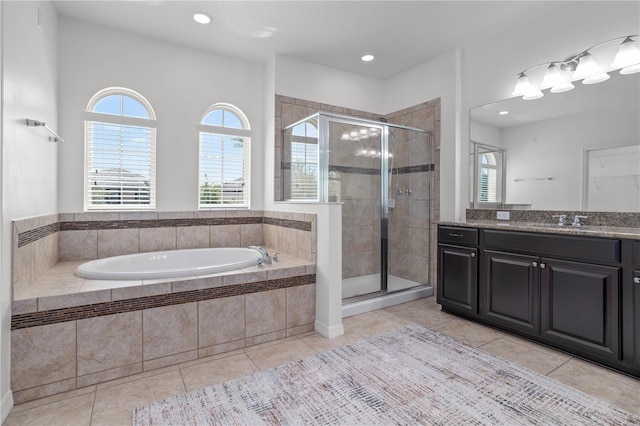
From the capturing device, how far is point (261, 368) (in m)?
2.11

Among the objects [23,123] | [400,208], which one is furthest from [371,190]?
[23,123]

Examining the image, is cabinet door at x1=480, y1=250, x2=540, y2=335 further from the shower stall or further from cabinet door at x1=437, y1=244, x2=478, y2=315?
the shower stall

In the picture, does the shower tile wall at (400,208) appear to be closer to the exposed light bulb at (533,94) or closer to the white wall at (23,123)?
the exposed light bulb at (533,94)

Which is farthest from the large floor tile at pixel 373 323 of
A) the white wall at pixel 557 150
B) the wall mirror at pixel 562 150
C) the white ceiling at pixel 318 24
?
the white ceiling at pixel 318 24

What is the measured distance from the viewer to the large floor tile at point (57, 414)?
5.25 ft

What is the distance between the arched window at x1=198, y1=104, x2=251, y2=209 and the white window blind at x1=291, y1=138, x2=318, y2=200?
65 centimetres

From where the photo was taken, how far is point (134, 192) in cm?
317

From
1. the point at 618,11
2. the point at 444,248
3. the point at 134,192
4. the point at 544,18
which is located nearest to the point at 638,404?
the point at 444,248

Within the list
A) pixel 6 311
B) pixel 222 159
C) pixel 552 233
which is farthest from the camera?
pixel 222 159

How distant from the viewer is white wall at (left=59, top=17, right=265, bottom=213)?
288 centimetres

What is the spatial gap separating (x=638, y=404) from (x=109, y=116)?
436 cm

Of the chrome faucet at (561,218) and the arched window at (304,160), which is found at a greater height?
the arched window at (304,160)

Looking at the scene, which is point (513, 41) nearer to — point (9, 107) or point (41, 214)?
point (9, 107)

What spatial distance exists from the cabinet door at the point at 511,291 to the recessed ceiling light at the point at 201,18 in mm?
3109
